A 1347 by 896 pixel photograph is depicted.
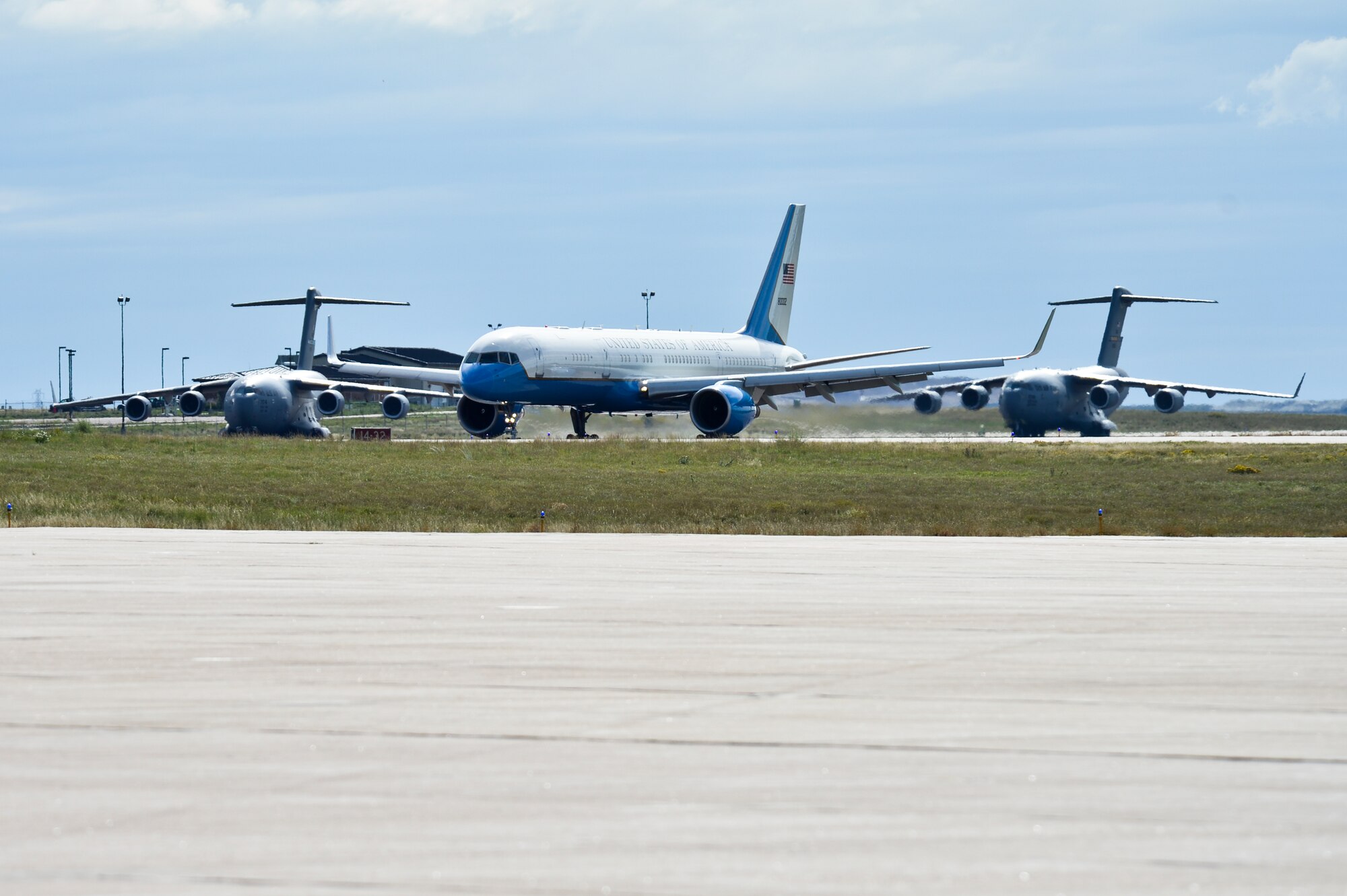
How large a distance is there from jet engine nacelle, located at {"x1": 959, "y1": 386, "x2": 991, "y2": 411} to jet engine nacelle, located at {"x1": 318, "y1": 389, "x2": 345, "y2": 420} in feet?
104

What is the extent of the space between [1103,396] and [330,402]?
36.6m

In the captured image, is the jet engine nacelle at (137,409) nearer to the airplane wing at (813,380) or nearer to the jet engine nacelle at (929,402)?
the airplane wing at (813,380)

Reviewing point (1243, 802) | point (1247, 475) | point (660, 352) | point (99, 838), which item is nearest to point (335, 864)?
point (99, 838)

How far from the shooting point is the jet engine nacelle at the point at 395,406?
78625 mm

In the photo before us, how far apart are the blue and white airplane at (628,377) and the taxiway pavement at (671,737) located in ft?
133

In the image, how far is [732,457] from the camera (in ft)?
166

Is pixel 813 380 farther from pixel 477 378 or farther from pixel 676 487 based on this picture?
pixel 676 487

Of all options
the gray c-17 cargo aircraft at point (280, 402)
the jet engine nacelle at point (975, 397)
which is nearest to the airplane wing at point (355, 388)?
the gray c-17 cargo aircraft at point (280, 402)

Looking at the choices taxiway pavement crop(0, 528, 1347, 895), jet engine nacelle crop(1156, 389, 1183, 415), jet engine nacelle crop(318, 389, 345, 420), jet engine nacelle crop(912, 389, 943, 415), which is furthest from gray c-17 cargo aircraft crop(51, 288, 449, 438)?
taxiway pavement crop(0, 528, 1347, 895)

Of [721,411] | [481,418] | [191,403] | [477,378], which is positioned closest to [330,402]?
[191,403]

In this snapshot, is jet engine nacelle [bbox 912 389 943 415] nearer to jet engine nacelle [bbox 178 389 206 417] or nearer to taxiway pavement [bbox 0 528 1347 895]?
jet engine nacelle [bbox 178 389 206 417]

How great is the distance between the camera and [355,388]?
258ft

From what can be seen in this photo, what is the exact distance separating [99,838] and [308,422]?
66.4 metres

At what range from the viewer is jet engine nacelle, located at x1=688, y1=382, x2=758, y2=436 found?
6159cm
